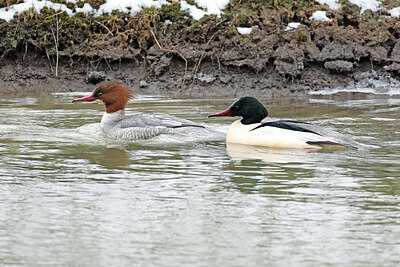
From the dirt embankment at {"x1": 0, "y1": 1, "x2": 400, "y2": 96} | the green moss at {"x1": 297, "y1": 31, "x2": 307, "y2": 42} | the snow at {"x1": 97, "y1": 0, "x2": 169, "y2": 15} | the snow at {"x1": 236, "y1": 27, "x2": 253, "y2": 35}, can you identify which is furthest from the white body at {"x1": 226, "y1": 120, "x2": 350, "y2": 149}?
the snow at {"x1": 97, "y1": 0, "x2": 169, "y2": 15}

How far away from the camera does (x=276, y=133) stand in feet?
30.6

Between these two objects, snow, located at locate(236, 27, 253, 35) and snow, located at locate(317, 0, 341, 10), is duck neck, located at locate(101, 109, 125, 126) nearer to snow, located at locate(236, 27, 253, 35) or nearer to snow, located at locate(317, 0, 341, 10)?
snow, located at locate(236, 27, 253, 35)

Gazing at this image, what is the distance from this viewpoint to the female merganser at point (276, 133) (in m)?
9.11

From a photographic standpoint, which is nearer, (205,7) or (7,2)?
(7,2)

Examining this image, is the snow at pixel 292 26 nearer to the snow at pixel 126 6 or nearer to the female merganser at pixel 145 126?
the snow at pixel 126 6

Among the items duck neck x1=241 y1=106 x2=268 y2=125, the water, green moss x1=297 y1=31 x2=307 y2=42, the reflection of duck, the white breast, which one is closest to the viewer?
the water

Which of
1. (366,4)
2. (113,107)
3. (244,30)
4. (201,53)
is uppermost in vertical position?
(366,4)

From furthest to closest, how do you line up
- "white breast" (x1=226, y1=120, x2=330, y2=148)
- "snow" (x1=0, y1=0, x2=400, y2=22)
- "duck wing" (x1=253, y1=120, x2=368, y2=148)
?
"snow" (x1=0, y1=0, x2=400, y2=22) → "white breast" (x1=226, y1=120, x2=330, y2=148) → "duck wing" (x1=253, y1=120, x2=368, y2=148)

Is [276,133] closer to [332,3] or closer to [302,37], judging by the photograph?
[302,37]

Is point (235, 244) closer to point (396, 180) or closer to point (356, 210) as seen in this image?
point (356, 210)

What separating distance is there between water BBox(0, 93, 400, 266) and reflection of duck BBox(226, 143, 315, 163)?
0.01m

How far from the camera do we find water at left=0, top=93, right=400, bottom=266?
5.00 meters

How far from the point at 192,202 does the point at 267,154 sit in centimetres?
278

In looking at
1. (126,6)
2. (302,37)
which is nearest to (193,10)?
(126,6)
